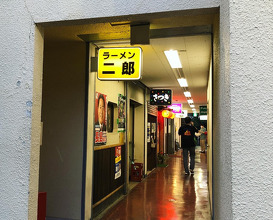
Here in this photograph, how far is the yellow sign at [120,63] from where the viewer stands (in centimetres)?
396

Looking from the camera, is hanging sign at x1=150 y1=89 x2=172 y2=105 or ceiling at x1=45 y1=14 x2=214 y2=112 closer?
ceiling at x1=45 y1=14 x2=214 y2=112

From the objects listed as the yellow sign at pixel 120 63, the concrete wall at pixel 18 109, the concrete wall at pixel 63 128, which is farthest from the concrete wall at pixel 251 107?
the concrete wall at pixel 63 128

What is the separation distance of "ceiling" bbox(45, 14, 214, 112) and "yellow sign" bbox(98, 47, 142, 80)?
0.18 metres

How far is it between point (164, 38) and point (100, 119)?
73.6 inches

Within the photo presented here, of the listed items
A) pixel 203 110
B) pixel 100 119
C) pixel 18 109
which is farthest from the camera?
pixel 203 110

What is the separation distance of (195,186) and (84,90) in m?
4.68

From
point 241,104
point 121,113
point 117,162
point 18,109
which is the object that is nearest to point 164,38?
point 121,113

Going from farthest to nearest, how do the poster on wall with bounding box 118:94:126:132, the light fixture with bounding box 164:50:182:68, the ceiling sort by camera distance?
the poster on wall with bounding box 118:94:126:132
the light fixture with bounding box 164:50:182:68
the ceiling

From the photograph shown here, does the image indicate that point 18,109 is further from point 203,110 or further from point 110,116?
point 203,110

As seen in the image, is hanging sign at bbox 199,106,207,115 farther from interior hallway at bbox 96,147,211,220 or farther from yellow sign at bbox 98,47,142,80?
yellow sign at bbox 98,47,142,80

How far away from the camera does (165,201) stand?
570cm

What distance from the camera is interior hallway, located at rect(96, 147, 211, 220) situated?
4805 mm

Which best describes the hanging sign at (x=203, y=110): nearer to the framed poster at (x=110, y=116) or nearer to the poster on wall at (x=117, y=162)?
the poster on wall at (x=117, y=162)

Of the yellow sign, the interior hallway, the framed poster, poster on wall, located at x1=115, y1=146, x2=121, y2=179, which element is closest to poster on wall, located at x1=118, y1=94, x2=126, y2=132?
the framed poster
